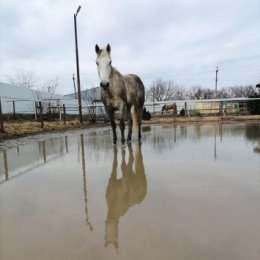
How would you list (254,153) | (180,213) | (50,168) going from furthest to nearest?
1. (254,153)
2. (50,168)
3. (180,213)

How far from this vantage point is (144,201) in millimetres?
2150

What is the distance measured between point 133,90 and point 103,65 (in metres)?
1.63

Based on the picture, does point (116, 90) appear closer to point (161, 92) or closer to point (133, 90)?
point (133, 90)

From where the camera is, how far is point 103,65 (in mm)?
4895

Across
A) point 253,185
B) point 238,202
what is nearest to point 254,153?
point 253,185

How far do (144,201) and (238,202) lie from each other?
0.72 m

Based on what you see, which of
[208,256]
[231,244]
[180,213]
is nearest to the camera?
[208,256]

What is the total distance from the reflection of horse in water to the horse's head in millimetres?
1712

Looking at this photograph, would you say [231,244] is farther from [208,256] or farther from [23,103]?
[23,103]

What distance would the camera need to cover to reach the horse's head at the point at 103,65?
480 centimetres

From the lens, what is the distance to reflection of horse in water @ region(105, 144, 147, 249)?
5.53ft

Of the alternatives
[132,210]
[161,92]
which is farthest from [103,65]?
[161,92]

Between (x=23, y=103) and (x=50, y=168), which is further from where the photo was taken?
(x=23, y=103)

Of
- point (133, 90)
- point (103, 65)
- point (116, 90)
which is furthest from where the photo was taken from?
point (133, 90)
